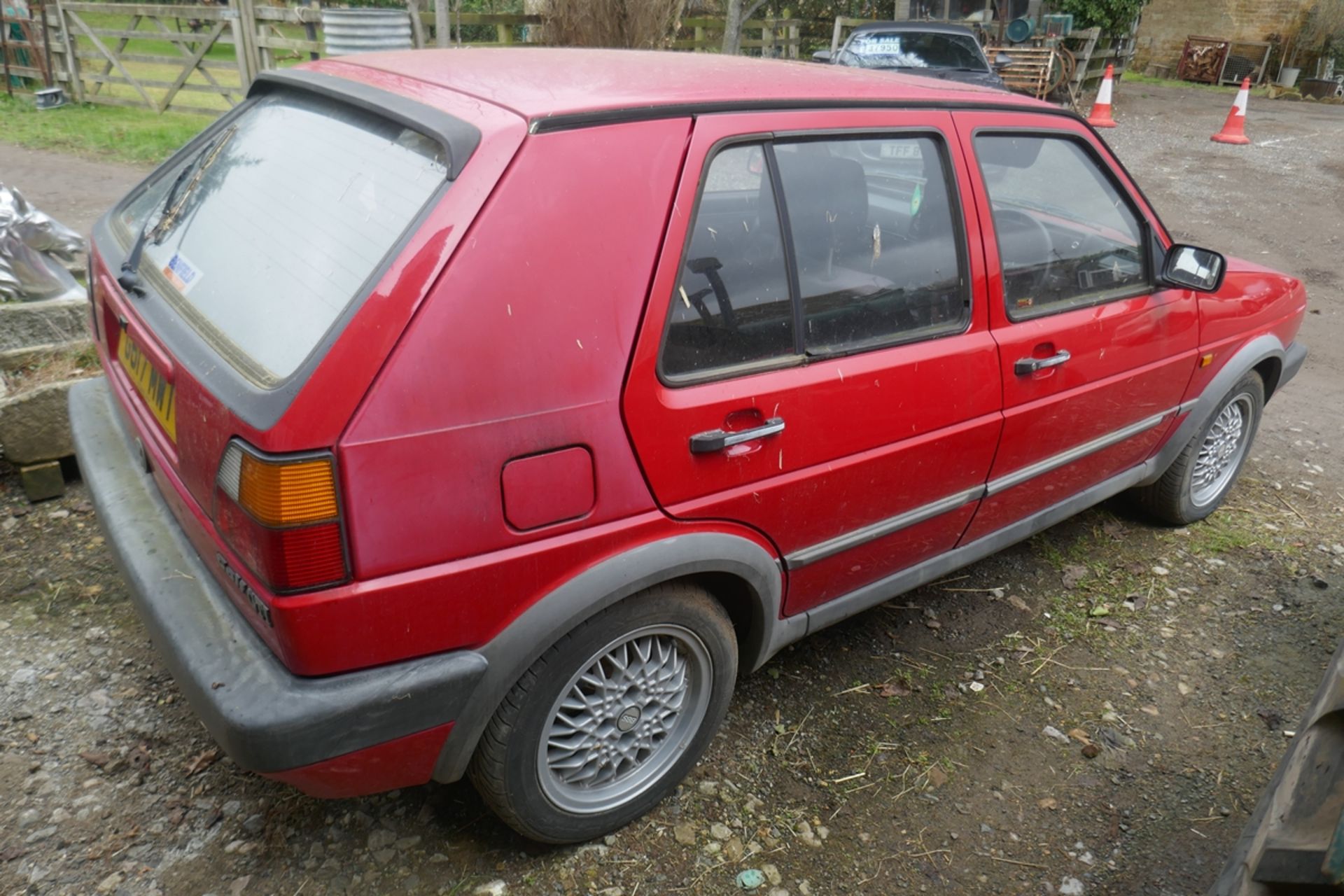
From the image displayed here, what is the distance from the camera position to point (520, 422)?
6.13 feet

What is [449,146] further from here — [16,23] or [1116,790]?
[16,23]

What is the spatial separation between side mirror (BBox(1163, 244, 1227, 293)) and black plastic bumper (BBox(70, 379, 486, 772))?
2681mm

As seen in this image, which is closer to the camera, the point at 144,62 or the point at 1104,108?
the point at 144,62

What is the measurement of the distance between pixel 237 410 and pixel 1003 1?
18.4 m

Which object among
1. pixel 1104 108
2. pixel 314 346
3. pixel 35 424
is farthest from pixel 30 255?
pixel 1104 108

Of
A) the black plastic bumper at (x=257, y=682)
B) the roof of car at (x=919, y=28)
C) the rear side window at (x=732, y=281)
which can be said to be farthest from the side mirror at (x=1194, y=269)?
the roof of car at (x=919, y=28)

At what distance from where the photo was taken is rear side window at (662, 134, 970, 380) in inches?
84.9

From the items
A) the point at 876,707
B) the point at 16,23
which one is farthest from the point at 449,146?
the point at 16,23

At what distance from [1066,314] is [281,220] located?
2278 mm

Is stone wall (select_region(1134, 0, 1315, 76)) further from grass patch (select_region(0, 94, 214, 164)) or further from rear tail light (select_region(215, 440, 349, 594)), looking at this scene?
rear tail light (select_region(215, 440, 349, 594))

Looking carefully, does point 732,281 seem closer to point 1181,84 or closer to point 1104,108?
point 1104,108

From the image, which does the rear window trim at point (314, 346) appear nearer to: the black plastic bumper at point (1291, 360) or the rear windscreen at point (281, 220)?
the rear windscreen at point (281, 220)

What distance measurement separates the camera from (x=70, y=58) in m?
12.7

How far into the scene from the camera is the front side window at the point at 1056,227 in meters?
2.83
